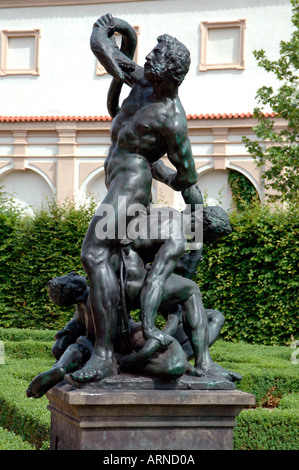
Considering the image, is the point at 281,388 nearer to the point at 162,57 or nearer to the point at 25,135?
the point at 162,57

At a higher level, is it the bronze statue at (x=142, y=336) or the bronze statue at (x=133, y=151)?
the bronze statue at (x=133, y=151)

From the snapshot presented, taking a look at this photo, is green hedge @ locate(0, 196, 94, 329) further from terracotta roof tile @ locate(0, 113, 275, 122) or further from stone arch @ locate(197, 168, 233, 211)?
stone arch @ locate(197, 168, 233, 211)

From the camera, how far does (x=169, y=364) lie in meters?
3.74

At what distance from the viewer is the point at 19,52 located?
2180cm

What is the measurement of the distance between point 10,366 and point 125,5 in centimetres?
1524

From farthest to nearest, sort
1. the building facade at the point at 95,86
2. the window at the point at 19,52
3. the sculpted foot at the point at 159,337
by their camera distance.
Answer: the window at the point at 19,52, the building facade at the point at 95,86, the sculpted foot at the point at 159,337

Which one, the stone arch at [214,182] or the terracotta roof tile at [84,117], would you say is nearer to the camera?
the terracotta roof tile at [84,117]

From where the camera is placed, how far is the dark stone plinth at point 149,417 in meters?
3.60

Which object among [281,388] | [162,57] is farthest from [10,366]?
[162,57]

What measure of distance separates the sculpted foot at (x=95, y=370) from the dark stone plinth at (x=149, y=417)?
54 millimetres

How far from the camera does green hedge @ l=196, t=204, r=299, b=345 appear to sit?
37.2 feet

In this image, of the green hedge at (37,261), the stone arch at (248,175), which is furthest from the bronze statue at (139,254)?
the stone arch at (248,175)

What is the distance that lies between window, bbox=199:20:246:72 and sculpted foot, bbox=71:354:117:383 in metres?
17.4

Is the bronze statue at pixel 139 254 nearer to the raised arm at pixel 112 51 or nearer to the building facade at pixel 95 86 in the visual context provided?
the raised arm at pixel 112 51
